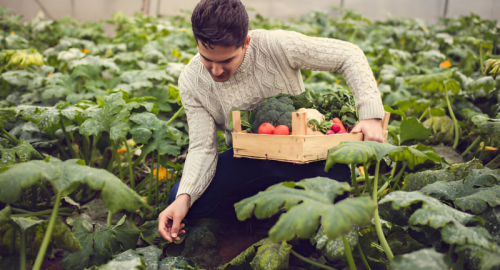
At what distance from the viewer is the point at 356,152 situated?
132 centimetres

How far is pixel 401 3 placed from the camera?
30.2ft

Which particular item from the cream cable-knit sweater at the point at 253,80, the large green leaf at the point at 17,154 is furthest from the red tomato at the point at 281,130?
the large green leaf at the point at 17,154

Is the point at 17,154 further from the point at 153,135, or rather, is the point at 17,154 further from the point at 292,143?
the point at 292,143

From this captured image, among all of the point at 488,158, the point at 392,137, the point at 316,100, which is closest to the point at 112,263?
the point at 316,100

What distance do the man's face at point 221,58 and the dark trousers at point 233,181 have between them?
0.53 meters

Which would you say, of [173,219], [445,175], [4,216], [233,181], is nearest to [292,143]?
[233,181]

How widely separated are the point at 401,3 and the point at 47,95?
8.67 m

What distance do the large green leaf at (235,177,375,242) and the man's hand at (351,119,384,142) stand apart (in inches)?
19.7

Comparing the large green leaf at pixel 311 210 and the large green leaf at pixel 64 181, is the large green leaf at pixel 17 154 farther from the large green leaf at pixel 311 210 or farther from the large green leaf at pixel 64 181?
the large green leaf at pixel 311 210

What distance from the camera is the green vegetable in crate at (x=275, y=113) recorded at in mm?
1836

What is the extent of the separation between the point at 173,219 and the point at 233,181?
425mm

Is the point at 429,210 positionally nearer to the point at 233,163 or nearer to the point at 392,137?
the point at 233,163

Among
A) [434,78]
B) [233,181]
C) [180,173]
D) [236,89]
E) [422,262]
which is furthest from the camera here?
[434,78]

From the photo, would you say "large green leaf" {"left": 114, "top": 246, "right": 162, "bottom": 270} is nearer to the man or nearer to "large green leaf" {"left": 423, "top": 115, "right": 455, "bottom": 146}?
the man
